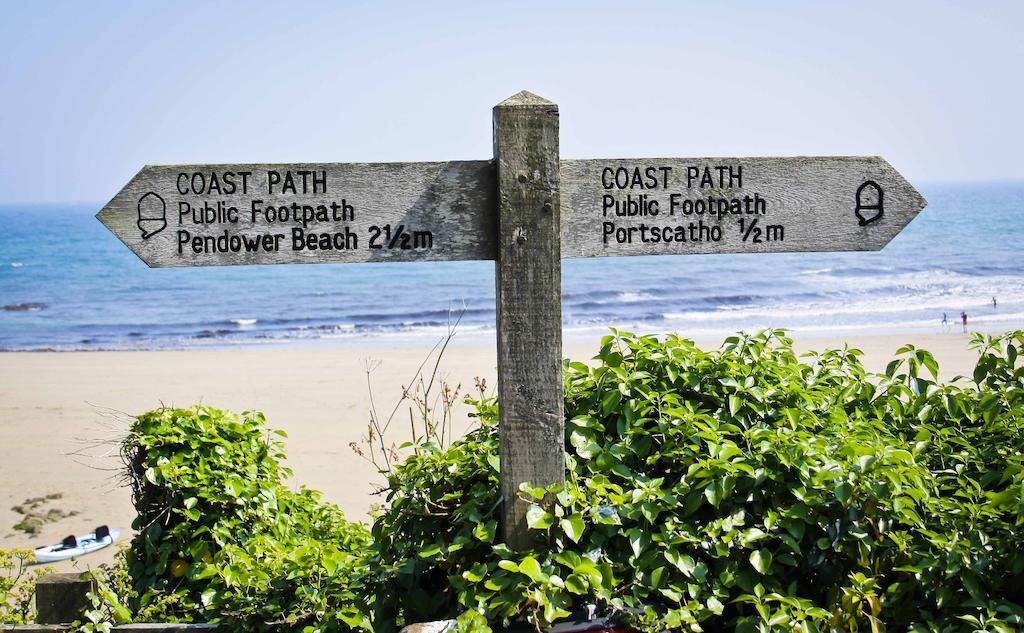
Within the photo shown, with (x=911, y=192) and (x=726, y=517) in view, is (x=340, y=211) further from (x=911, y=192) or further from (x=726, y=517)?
(x=911, y=192)

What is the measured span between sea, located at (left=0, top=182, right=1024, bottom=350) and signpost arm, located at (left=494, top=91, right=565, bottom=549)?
47.7ft

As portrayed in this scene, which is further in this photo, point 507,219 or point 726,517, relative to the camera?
point 507,219

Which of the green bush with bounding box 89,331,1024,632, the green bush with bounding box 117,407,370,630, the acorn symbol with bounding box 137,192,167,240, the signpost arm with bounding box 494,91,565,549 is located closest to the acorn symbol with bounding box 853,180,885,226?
the green bush with bounding box 89,331,1024,632

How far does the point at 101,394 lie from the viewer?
15875mm

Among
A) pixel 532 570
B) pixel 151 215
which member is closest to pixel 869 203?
pixel 532 570

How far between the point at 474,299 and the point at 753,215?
100ft

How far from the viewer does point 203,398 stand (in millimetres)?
11258

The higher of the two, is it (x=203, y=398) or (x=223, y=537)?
(x=223, y=537)

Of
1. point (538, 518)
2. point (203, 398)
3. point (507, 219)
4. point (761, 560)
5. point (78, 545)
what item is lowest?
point (78, 545)

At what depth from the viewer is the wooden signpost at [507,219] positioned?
3094mm

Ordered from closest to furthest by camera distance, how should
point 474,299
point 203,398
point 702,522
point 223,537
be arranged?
1. point 702,522
2. point 223,537
3. point 203,398
4. point 474,299

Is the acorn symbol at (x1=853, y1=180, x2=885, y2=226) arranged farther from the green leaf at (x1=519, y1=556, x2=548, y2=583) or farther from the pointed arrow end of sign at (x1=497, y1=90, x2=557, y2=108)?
the green leaf at (x1=519, y1=556, x2=548, y2=583)

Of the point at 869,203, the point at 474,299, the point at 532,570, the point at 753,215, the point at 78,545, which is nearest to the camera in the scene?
the point at 532,570

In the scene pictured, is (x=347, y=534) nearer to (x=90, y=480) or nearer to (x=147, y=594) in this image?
(x=147, y=594)
